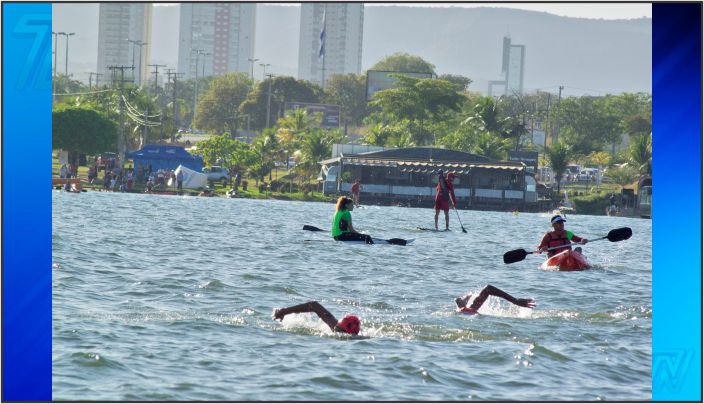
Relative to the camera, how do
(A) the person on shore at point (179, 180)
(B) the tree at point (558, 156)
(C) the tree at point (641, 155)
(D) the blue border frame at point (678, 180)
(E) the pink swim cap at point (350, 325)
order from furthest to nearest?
(C) the tree at point (641, 155) → (B) the tree at point (558, 156) → (A) the person on shore at point (179, 180) → (E) the pink swim cap at point (350, 325) → (D) the blue border frame at point (678, 180)

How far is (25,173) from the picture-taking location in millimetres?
7848

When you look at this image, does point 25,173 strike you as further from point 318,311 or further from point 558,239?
point 558,239

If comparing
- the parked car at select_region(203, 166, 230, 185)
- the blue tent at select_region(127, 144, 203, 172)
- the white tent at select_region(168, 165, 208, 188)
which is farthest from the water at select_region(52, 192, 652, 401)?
the parked car at select_region(203, 166, 230, 185)

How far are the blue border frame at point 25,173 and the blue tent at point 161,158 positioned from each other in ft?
243

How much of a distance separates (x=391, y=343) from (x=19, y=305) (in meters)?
7.39

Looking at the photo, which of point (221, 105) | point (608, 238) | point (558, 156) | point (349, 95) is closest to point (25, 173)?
point (608, 238)

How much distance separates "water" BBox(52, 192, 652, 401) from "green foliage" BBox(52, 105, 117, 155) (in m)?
56.2

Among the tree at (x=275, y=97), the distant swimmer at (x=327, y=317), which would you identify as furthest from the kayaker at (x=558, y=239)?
the tree at (x=275, y=97)

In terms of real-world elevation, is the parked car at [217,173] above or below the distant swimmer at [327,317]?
above

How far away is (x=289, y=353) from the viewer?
13625mm

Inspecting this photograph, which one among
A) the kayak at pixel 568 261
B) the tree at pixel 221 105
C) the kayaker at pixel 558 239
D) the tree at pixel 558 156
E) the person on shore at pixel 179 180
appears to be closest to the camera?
the kayaker at pixel 558 239

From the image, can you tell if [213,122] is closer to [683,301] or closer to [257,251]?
[257,251]

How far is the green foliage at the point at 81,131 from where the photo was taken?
84.8 meters

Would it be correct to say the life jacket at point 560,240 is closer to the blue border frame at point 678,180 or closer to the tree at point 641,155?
the blue border frame at point 678,180
